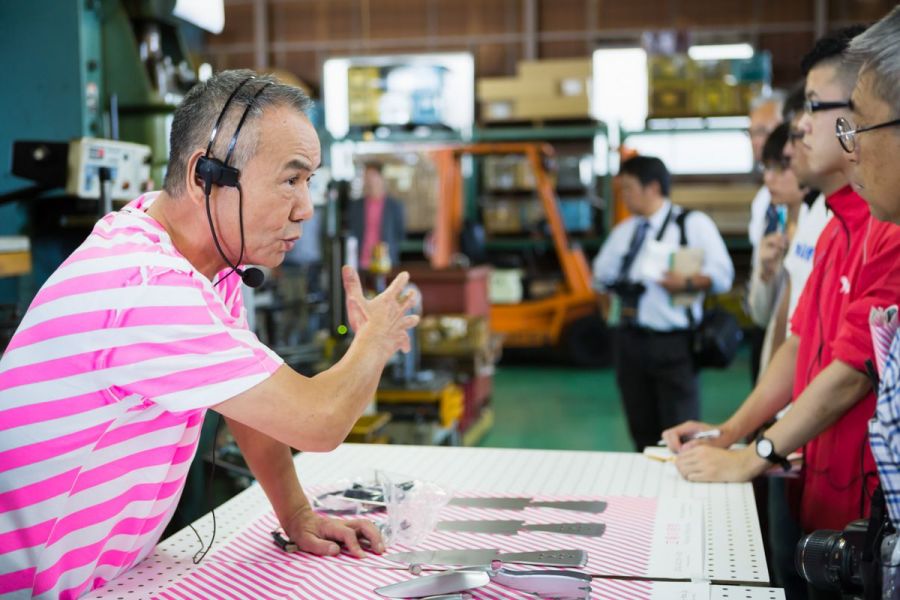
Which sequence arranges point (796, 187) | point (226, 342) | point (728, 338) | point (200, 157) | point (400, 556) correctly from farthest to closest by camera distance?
point (728, 338), point (796, 187), point (400, 556), point (200, 157), point (226, 342)

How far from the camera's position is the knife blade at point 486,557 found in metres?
1.80

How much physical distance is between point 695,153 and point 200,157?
13484 mm

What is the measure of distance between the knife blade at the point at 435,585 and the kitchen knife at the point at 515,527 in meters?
0.35

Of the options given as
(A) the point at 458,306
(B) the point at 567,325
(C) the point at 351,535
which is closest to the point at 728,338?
(A) the point at 458,306

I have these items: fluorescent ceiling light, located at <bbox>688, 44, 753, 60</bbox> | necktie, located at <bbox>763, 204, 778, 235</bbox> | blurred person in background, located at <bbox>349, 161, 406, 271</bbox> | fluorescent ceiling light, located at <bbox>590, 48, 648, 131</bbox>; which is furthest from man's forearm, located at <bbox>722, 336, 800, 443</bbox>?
fluorescent ceiling light, located at <bbox>590, 48, 648, 131</bbox>

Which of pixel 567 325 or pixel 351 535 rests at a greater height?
pixel 351 535

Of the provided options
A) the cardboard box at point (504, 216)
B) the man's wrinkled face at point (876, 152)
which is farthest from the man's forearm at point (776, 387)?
the cardboard box at point (504, 216)

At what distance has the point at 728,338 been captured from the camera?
511 centimetres

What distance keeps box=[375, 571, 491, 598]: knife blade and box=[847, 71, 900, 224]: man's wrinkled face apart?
0.95 meters

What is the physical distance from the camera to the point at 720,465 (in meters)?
2.37

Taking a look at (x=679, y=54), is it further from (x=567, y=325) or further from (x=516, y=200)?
(x=567, y=325)

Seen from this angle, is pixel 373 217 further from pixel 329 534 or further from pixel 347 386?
pixel 347 386

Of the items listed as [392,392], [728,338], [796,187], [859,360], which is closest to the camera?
[859,360]

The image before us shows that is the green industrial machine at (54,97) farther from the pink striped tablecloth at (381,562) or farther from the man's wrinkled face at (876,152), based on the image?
the man's wrinkled face at (876,152)
